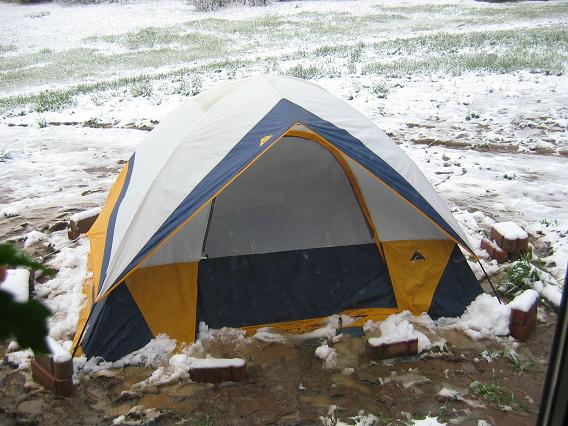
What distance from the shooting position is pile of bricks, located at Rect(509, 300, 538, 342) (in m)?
3.70

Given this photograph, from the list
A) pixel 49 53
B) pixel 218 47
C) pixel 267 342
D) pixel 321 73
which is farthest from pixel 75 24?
pixel 267 342

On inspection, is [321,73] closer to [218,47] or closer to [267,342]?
[218,47]

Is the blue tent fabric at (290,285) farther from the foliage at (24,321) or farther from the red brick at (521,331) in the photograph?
the foliage at (24,321)

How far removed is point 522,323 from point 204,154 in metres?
2.50

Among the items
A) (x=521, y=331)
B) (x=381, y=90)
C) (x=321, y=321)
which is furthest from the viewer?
(x=381, y=90)

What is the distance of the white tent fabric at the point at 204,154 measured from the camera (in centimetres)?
365

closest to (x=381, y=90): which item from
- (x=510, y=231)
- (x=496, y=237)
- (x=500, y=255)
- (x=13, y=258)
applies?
(x=496, y=237)

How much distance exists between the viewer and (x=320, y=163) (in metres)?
4.47

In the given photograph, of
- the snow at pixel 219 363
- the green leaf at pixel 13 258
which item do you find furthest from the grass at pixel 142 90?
the green leaf at pixel 13 258

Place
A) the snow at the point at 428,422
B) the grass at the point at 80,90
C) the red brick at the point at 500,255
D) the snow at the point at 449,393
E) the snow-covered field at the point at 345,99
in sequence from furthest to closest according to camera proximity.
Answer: the grass at the point at 80,90
the snow-covered field at the point at 345,99
the red brick at the point at 500,255
the snow at the point at 449,393
the snow at the point at 428,422

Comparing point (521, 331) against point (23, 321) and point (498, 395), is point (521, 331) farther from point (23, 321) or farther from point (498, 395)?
point (23, 321)

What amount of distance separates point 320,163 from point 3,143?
7464 mm

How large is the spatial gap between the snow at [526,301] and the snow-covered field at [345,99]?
0.96 feet

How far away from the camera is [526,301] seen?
12.3 ft
